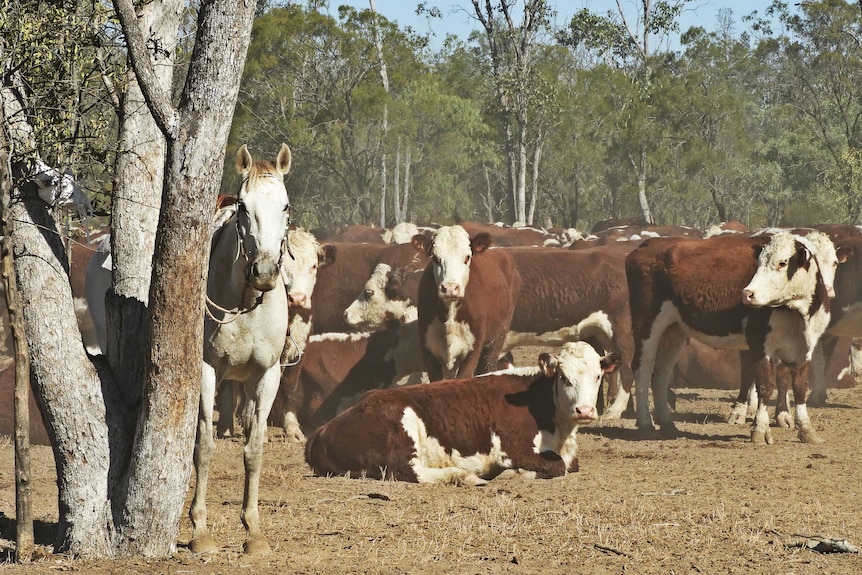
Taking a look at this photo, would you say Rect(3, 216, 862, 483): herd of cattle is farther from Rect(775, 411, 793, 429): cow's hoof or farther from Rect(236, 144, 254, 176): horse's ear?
Rect(236, 144, 254, 176): horse's ear

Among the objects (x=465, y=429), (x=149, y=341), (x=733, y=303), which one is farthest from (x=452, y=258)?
(x=149, y=341)

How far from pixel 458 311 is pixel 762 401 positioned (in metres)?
3.36

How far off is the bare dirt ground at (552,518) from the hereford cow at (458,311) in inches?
75.8

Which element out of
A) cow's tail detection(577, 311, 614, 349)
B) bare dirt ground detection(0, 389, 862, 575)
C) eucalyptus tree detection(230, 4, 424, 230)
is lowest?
bare dirt ground detection(0, 389, 862, 575)

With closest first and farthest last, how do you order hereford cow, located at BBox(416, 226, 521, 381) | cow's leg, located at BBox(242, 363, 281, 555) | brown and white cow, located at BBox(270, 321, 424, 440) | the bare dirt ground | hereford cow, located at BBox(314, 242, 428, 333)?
the bare dirt ground → cow's leg, located at BBox(242, 363, 281, 555) → hereford cow, located at BBox(416, 226, 521, 381) → brown and white cow, located at BBox(270, 321, 424, 440) → hereford cow, located at BBox(314, 242, 428, 333)

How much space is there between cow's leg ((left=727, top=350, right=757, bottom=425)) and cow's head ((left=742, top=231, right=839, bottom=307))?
1366 millimetres

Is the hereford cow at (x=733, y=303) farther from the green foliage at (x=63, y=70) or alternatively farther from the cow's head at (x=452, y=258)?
the green foliage at (x=63, y=70)

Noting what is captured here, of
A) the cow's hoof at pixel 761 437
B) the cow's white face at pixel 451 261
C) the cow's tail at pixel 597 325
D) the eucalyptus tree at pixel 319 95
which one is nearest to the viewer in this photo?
the cow's hoof at pixel 761 437

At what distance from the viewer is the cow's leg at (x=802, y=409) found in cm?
1203

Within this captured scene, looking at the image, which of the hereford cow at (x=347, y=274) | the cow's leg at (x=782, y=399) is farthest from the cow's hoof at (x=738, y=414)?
the hereford cow at (x=347, y=274)

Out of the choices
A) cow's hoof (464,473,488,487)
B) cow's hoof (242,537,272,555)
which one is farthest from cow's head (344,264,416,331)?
cow's hoof (242,537,272,555)

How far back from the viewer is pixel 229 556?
6.80 meters

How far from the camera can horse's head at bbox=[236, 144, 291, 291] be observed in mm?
6410

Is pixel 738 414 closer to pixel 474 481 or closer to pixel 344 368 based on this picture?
pixel 344 368
